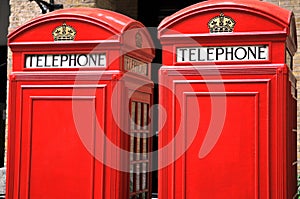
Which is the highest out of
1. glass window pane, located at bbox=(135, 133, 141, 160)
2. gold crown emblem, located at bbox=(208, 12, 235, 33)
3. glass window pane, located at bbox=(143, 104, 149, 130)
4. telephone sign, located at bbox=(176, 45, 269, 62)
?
gold crown emblem, located at bbox=(208, 12, 235, 33)

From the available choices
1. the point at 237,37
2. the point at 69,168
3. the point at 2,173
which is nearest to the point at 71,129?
the point at 69,168

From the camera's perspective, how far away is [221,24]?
4.12 m

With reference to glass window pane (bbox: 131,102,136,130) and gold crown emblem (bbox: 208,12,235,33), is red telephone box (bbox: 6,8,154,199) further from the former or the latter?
gold crown emblem (bbox: 208,12,235,33)

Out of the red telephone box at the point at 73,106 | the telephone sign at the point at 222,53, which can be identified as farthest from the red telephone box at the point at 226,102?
the red telephone box at the point at 73,106

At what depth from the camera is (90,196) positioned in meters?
4.31

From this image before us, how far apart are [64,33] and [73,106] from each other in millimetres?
588

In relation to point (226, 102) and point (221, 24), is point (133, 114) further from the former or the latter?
point (221, 24)

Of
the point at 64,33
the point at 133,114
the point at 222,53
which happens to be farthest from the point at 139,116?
the point at 222,53

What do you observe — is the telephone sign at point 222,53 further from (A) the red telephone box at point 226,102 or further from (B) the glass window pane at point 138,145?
(B) the glass window pane at point 138,145

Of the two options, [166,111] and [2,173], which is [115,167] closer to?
[166,111]

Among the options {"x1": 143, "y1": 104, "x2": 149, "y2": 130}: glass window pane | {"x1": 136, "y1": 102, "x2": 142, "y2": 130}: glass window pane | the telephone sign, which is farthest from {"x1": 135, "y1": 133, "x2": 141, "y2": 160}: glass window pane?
the telephone sign

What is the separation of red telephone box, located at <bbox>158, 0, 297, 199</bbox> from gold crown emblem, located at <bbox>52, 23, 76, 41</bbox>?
739mm

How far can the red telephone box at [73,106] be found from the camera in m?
4.29

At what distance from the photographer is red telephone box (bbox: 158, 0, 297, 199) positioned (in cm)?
397
